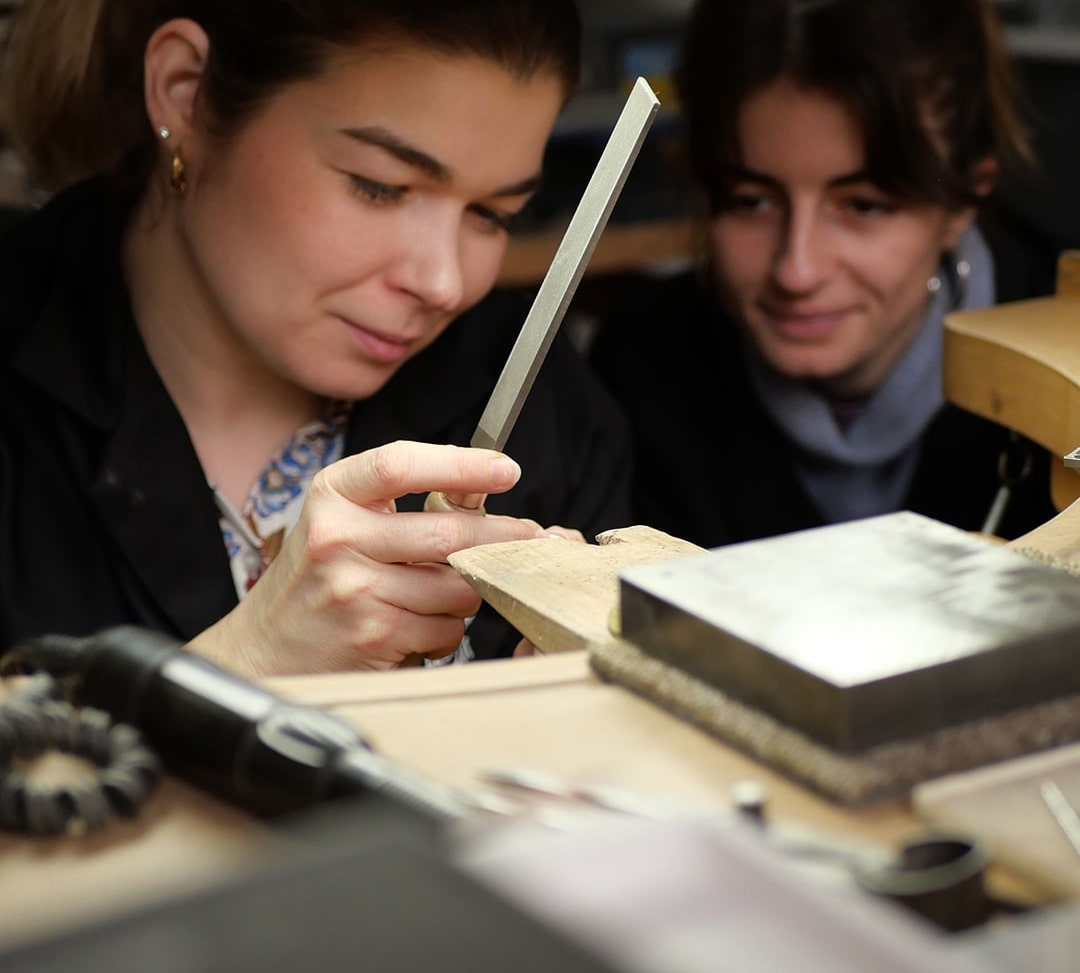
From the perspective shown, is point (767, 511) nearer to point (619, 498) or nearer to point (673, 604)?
point (619, 498)

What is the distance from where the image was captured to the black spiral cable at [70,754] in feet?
1.26

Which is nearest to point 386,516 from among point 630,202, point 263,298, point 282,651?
point 282,651

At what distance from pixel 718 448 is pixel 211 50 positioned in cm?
66

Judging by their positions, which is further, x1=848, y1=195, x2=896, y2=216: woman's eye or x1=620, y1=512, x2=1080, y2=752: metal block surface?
x1=848, y1=195, x2=896, y2=216: woman's eye

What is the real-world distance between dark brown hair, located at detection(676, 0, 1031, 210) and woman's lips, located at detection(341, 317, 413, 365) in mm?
431

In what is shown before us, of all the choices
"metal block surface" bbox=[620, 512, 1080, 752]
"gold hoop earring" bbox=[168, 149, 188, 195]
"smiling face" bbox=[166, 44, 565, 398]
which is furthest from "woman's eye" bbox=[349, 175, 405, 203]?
"metal block surface" bbox=[620, 512, 1080, 752]

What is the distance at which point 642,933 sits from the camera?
272mm

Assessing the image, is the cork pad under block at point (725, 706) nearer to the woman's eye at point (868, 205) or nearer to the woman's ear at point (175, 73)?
the woman's ear at point (175, 73)

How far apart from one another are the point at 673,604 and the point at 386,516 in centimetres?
33

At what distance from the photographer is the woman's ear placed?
1.02 metres

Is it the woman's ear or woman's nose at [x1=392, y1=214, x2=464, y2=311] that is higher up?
the woman's ear

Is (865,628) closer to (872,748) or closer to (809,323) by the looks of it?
(872,748)

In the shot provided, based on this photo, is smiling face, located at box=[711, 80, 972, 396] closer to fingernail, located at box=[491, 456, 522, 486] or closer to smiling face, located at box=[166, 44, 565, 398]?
smiling face, located at box=[166, 44, 565, 398]

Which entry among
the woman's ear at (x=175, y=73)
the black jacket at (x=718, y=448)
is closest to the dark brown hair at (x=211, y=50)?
the woman's ear at (x=175, y=73)
